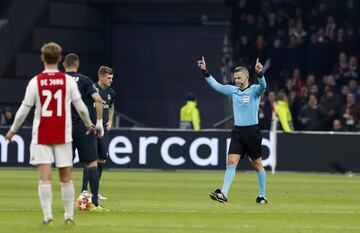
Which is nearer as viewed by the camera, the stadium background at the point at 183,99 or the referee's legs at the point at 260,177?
the stadium background at the point at 183,99

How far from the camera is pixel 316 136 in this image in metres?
30.0

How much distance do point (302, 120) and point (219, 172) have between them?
4214 mm

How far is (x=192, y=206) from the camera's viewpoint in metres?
18.1

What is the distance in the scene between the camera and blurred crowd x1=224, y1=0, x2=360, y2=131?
108ft

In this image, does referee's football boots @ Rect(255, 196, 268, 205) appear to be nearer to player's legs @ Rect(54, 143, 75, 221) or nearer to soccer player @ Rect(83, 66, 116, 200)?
soccer player @ Rect(83, 66, 116, 200)

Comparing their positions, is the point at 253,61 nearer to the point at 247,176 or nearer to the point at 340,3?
the point at 340,3

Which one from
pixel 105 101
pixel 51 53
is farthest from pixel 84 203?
pixel 51 53

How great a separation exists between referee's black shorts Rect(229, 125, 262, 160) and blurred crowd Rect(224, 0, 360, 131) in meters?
13.1

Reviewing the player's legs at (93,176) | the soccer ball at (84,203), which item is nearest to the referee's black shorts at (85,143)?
the player's legs at (93,176)

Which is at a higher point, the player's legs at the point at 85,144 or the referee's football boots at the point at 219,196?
the player's legs at the point at 85,144

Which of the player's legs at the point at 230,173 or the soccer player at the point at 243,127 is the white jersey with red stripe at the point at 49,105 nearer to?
the soccer player at the point at 243,127

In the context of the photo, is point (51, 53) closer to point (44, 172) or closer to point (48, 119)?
point (48, 119)

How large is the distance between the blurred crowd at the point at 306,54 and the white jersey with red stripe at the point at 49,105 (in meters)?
18.4

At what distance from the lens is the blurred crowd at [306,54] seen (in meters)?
33.0
